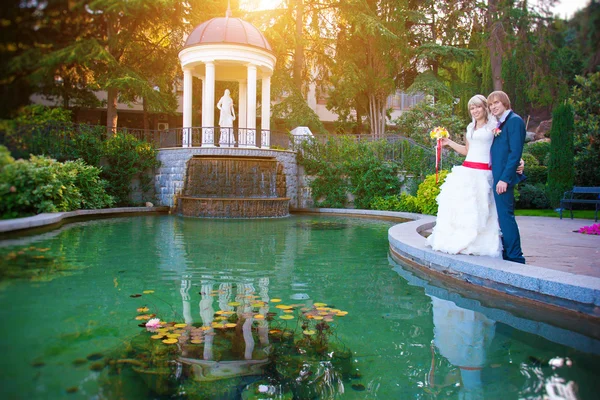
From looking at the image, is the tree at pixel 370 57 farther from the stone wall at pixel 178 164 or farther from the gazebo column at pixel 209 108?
the stone wall at pixel 178 164

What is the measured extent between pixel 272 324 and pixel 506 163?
9.83 ft

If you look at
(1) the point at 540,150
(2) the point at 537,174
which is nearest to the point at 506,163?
(2) the point at 537,174

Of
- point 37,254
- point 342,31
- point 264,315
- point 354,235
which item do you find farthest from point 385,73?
point 37,254

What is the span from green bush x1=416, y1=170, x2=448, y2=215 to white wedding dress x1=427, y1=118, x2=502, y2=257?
688 centimetres

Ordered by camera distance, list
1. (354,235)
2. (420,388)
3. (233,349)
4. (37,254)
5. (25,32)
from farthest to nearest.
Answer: (354,235) < (233,349) < (420,388) < (37,254) < (25,32)

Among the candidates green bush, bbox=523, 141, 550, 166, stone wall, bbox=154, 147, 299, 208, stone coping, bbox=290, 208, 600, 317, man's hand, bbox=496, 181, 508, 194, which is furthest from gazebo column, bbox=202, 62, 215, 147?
green bush, bbox=523, 141, 550, 166

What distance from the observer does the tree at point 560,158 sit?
13359 millimetres

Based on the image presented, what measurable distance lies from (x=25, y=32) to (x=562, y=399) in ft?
8.36

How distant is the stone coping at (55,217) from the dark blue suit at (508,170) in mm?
4046

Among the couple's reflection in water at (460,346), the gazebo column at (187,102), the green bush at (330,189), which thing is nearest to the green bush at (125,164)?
the gazebo column at (187,102)

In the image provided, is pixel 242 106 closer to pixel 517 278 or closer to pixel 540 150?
pixel 540 150

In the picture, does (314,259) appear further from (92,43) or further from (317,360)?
(92,43)

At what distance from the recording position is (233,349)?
2729mm

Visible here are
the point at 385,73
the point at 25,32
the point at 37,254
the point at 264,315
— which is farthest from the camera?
the point at 385,73
